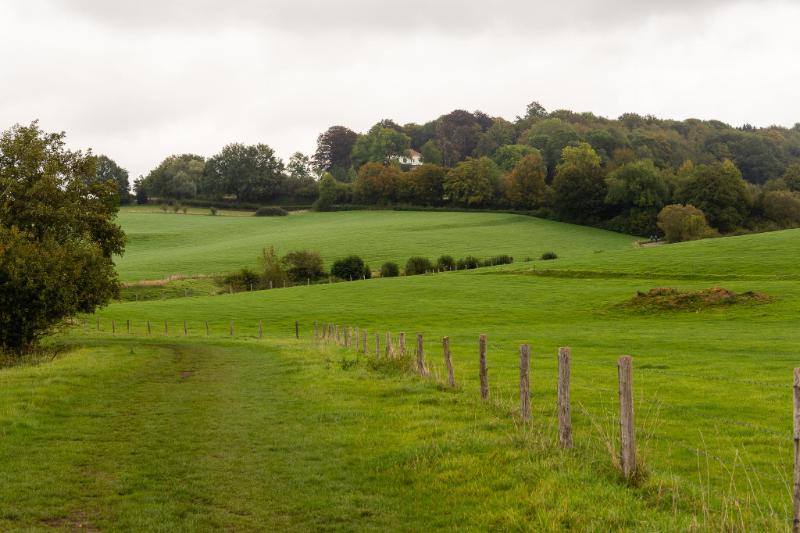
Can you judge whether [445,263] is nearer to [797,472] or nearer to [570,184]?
[570,184]

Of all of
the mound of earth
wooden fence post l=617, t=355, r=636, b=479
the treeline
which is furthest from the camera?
the treeline

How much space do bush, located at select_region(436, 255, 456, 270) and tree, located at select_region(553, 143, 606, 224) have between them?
177 feet

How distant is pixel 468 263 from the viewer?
10356cm

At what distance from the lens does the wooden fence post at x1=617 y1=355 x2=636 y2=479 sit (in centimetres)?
1075

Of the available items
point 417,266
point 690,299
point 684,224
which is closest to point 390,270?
point 417,266

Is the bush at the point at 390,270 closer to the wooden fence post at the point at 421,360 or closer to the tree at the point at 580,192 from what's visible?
the tree at the point at 580,192

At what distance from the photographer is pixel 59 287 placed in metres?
37.4

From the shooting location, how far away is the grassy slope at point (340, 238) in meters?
114

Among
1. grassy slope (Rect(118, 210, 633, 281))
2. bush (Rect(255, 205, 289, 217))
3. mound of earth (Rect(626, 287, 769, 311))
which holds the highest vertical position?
bush (Rect(255, 205, 289, 217))

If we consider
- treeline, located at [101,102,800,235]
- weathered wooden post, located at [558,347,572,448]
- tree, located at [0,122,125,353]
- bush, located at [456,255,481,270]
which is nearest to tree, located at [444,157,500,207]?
treeline, located at [101,102,800,235]

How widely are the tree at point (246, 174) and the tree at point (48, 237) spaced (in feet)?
471

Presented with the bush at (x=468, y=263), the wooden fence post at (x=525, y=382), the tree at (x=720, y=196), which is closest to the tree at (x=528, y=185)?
the tree at (x=720, y=196)

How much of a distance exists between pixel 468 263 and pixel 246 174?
338ft

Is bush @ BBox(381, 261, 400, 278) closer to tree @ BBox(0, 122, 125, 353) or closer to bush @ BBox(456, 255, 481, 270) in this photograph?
bush @ BBox(456, 255, 481, 270)
